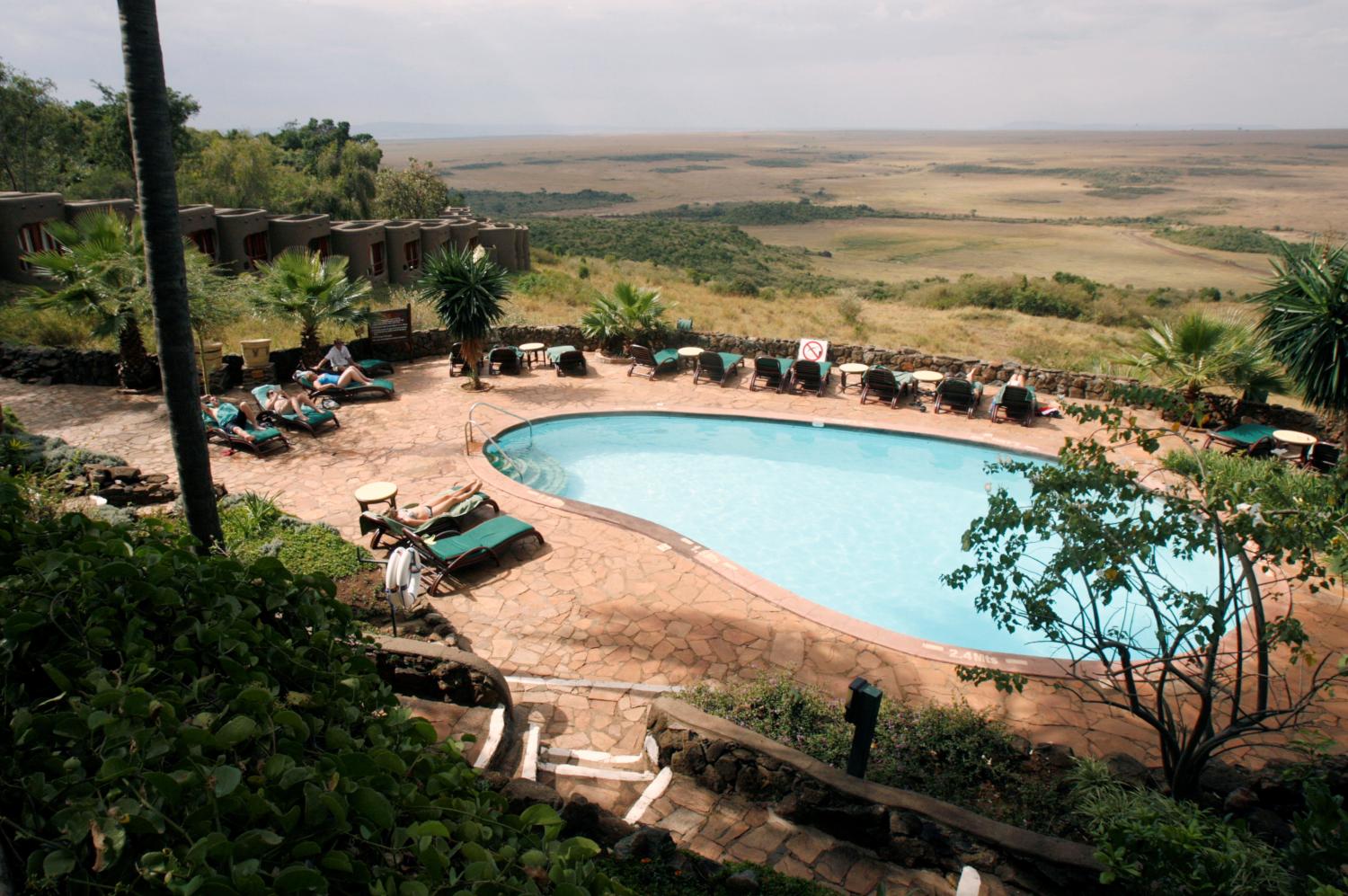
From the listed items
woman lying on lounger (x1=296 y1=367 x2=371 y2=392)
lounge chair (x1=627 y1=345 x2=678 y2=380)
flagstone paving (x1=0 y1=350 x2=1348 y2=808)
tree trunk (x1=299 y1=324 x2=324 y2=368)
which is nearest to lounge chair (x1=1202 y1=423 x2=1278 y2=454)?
flagstone paving (x1=0 y1=350 x2=1348 y2=808)

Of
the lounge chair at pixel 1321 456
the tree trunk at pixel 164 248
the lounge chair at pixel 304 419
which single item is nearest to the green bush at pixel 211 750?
the tree trunk at pixel 164 248

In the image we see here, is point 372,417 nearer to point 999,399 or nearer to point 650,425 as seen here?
point 650,425

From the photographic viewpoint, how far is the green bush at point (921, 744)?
554cm

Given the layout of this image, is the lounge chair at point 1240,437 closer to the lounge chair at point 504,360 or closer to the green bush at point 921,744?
the green bush at point 921,744

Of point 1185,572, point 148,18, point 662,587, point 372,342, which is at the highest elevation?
point 148,18

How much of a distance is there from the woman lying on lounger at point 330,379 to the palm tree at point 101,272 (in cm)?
269

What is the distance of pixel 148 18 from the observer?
603cm

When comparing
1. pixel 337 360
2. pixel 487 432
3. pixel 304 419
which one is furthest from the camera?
pixel 337 360

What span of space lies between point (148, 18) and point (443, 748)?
6.34 metres

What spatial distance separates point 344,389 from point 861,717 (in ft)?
39.5

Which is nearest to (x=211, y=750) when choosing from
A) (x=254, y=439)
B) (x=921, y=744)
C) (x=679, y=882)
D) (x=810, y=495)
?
(x=679, y=882)

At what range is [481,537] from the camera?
8906 millimetres

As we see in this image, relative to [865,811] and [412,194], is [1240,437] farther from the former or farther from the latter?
[412,194]

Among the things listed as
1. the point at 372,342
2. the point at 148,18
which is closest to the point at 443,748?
the point at 148,18
